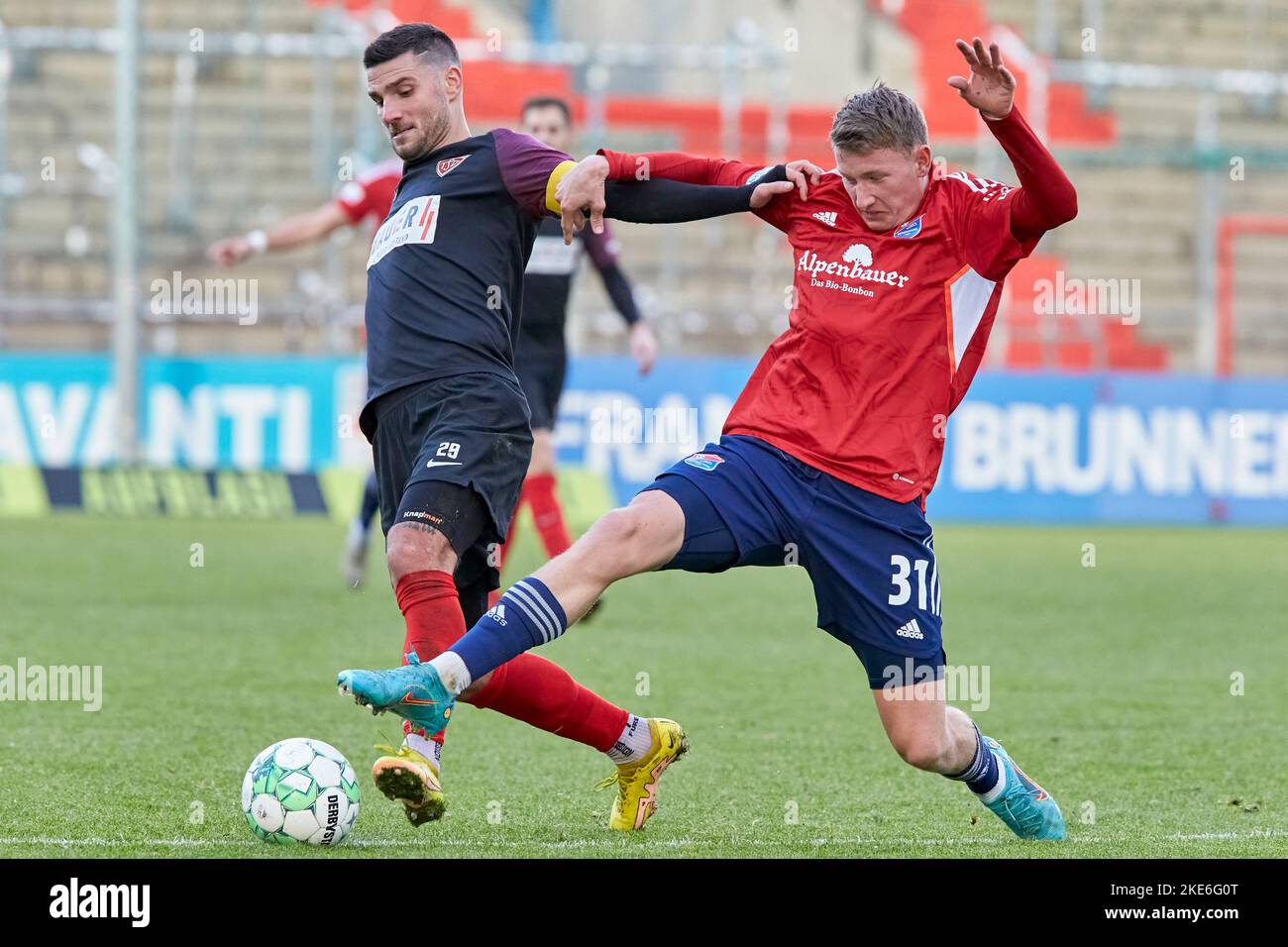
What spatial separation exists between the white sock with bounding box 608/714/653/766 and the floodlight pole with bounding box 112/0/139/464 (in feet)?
39.0

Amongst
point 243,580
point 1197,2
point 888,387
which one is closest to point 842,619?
point 888,387

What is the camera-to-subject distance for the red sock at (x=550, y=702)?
17.2 ft

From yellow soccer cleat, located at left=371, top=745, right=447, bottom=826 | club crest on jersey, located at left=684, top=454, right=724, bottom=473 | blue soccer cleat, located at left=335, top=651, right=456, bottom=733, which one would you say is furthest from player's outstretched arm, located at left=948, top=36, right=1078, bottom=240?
yellow soccer cleat, located at left=371, top=745, right=447, bottom=826

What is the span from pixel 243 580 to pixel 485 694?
22.5ft

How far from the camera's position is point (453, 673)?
441cm

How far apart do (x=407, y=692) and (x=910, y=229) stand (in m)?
1.82

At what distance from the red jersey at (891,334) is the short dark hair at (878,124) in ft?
0.70

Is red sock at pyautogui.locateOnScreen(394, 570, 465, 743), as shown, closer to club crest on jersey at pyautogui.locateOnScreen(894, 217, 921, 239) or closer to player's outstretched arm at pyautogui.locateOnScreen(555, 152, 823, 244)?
player's outstretched arm at pyautogui.locateOnScreen(555, 152, 823, 244)

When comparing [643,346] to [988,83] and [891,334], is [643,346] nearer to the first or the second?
[891,334]

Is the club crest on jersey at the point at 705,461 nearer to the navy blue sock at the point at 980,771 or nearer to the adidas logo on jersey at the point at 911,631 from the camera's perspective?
the adidas logo on jersey at the point at 911,631

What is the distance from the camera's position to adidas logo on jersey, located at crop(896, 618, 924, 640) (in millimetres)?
4949

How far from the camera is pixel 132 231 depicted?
55.5ft

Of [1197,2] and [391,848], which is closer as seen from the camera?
[391,848]
